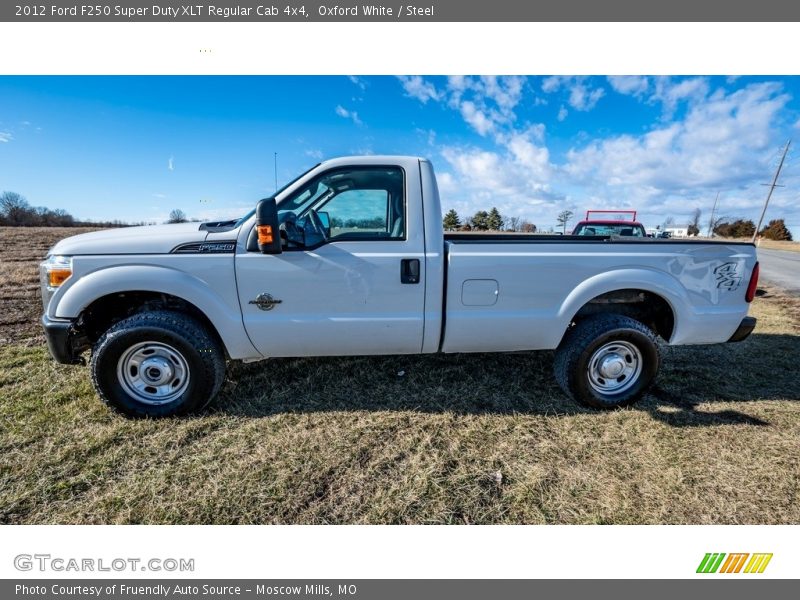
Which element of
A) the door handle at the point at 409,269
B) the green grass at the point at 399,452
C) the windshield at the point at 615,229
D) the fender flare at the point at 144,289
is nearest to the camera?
the green grass at the point at 399,452

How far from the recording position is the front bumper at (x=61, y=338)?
8.66 feet

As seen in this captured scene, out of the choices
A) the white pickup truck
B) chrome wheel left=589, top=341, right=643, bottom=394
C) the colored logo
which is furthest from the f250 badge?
the colored logo

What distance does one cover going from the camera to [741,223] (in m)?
51.2

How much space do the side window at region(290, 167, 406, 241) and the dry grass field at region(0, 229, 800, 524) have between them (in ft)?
4.74

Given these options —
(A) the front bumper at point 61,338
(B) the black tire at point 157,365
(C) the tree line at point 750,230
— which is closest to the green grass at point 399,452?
(B) the black tire at point 157,365

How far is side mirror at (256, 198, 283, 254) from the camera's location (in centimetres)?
246

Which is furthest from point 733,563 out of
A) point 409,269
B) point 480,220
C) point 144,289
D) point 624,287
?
point 480,220

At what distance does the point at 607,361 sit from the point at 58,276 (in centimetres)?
431

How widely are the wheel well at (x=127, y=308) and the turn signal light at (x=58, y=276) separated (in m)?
0.25

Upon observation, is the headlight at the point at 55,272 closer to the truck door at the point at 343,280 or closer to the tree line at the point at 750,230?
the truck door at the point at 343,280

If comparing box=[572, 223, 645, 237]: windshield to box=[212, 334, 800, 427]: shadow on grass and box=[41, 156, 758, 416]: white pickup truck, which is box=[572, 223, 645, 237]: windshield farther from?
box=[41, 156, 758, 416]: white pickup truck

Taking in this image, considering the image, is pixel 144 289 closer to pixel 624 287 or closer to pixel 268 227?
pixel 268 227

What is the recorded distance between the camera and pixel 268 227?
2.50 metres

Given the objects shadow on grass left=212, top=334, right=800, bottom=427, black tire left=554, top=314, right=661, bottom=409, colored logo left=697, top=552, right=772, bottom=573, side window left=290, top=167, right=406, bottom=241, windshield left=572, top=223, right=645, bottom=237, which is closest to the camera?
colored logo left=697, top=552, right=772, bottom=573
